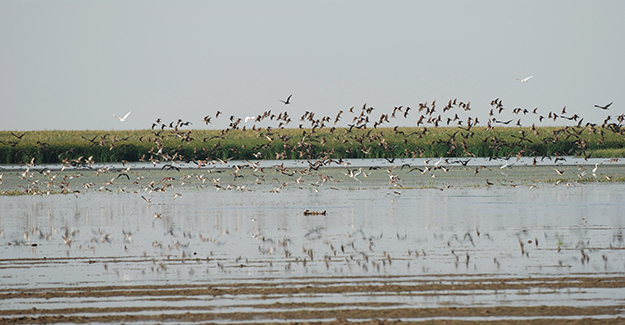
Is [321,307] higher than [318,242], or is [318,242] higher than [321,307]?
[318,242]

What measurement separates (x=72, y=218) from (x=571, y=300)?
1583cm

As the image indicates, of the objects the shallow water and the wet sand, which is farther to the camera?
the shallow water

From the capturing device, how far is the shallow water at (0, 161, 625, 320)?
10.5 meters

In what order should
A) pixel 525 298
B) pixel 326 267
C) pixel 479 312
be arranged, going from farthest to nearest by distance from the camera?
pixel 326 267
pixel 525 298
pixel 479 312

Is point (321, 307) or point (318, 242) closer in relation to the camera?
point (321, 307)

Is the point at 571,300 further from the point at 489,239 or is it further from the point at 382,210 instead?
the point at 382,210

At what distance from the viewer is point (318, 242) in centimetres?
1603

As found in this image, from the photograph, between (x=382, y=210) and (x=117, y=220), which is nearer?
(x=117, y=220)

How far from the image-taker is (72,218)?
22031mm

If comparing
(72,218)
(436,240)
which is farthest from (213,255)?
(72,218)

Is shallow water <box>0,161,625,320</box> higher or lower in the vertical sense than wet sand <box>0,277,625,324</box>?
higher

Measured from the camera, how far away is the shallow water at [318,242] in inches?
414

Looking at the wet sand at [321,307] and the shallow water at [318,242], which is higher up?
the shallow water at [318,242]

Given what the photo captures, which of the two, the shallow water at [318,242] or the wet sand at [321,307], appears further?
the shallow water at [318,242]
